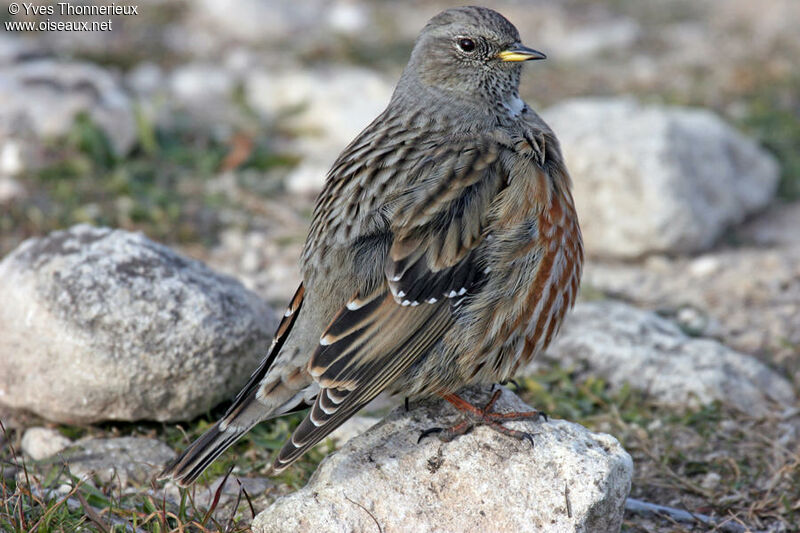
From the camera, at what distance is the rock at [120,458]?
4.85 meters

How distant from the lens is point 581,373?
5.92 m

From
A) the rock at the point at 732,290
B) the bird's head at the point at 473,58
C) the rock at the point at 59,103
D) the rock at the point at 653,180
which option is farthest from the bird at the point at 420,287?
the rock at the point at 59,103

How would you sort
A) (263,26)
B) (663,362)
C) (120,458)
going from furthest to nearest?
(263,26) < (663,362) < (120,458)

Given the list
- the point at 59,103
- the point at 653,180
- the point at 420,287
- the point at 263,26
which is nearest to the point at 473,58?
the point at 420,287

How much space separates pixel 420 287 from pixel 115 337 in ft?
5.49

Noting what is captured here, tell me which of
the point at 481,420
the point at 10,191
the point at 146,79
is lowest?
the point at 481,420

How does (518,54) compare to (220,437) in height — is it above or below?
above

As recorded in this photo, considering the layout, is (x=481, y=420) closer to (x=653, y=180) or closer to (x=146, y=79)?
(x=653, y=180)

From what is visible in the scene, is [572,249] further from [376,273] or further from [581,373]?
[581,373]

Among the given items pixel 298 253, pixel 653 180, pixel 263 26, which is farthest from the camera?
pixel 263 26

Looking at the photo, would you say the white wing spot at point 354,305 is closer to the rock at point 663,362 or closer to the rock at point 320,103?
the rock at point 663,362

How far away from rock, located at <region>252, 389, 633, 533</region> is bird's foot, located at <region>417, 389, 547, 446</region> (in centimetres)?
3

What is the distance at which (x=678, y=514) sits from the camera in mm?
4656

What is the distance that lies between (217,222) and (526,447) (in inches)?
160
